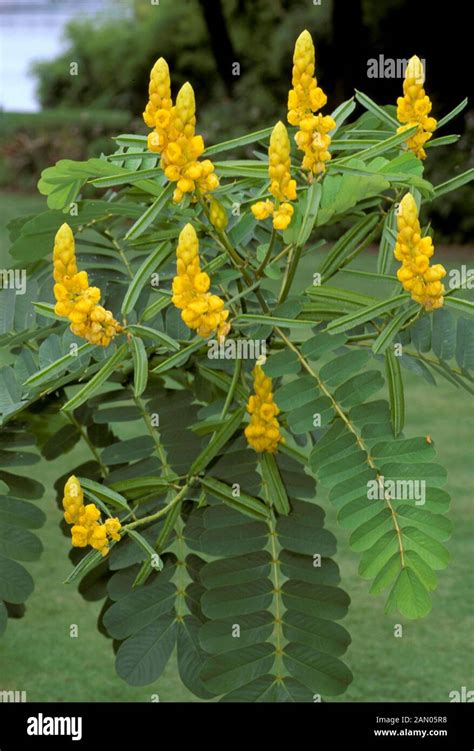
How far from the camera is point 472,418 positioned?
368 centimetres

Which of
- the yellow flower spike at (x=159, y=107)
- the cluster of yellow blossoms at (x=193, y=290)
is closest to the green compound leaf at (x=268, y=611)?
the cluster of yellow blossoms at (x=193, y=290)

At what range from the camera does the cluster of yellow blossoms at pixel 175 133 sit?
0.88 m

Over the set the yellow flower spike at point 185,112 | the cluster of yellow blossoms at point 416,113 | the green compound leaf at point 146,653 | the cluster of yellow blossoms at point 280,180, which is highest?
the cluster of yellow blossoms at point 416,113

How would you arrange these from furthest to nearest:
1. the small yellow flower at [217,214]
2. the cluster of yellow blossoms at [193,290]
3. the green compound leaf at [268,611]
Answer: the green compound leaf at [268,611], the small yellow flower at [217,214], the cluster of yellow blossoms at [193,290]

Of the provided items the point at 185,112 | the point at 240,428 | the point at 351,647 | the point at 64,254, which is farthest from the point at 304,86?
the point at 351,647

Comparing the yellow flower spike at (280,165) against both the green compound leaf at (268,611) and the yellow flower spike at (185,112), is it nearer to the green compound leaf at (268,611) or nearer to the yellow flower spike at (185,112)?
the yellow flower spike at (185,112)

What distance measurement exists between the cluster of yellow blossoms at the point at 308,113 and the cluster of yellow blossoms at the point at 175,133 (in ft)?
0.31

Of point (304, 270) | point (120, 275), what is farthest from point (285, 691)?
point (304, 270)

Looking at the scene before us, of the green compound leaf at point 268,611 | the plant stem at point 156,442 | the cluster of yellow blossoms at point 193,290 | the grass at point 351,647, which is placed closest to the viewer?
the cluster of yellow blossoms at point 193,290

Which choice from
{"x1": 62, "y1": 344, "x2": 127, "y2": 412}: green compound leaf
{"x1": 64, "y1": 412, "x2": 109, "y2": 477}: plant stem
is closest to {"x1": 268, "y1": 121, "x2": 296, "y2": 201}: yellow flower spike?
{"x1": 62, "y1": 344, "x2": 127, "y2": 412}: green compound leaf

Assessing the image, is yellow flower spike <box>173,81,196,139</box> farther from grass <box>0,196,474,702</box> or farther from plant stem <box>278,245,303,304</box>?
grass <box>0,196,474,702</box>

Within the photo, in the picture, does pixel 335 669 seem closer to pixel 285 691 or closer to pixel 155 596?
pixel 285 691

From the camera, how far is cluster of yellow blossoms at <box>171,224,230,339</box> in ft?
2.87

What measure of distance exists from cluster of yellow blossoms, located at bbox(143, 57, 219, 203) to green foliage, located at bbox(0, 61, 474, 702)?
3 cm
